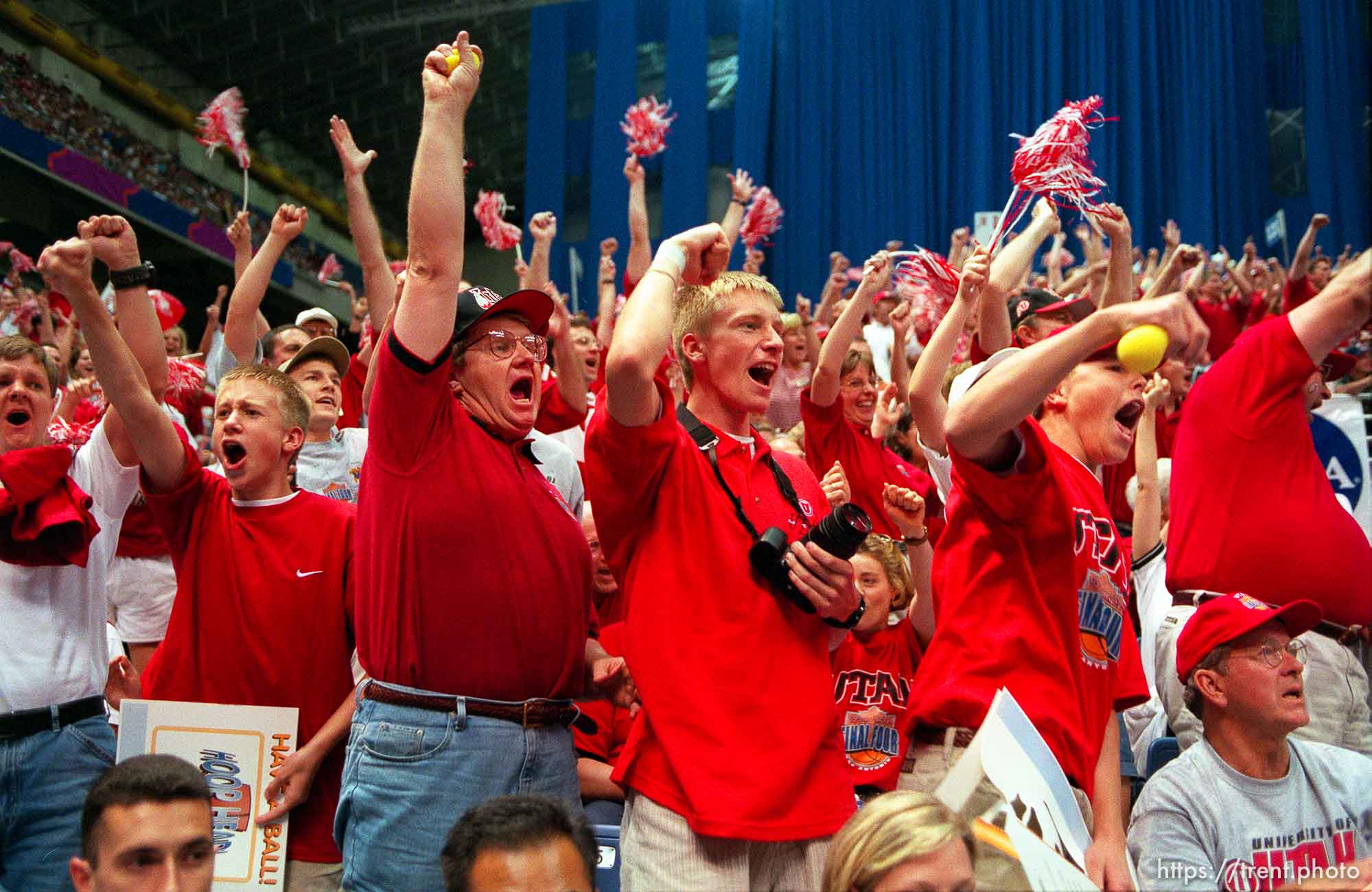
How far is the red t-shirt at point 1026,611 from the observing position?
240 centimetres

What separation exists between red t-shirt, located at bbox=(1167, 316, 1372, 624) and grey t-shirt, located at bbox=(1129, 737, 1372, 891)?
520mm

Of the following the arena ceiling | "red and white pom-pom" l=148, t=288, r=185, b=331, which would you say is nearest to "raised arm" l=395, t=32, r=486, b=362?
"red and white pom-pom" l=148, t=288, r=185, b=331

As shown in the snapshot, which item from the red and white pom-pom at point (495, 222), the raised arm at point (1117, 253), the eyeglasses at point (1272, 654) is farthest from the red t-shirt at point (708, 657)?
the red and white pom-pom at point (495, 222)

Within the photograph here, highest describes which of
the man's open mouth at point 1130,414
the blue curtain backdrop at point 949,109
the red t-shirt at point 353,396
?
the blue curtain backdrop at point 949,109

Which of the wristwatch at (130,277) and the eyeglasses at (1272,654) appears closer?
the eyeglasses at (1272,654)

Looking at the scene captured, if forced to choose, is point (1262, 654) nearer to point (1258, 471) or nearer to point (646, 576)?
point (1258, 471)

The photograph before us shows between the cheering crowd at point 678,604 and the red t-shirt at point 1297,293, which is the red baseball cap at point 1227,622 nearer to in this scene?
the cheering crowd at point 678,604

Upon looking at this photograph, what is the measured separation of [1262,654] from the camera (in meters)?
2.95

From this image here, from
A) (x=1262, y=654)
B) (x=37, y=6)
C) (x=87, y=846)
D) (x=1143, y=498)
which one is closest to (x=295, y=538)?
(x=87, y=846)

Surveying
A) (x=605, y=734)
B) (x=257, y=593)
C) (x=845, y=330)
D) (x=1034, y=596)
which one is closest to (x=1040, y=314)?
(x=845, y=330)

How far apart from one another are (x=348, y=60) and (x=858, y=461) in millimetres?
16235

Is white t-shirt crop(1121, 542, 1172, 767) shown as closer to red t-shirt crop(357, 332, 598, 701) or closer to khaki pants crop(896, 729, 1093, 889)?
khaki pants crop(896, 729, 1093, 889)

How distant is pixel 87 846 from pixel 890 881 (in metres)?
1.53

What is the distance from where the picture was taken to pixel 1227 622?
2984mm
